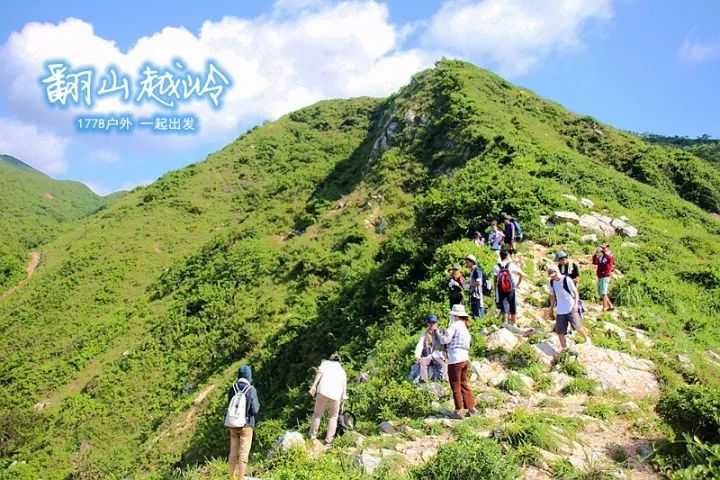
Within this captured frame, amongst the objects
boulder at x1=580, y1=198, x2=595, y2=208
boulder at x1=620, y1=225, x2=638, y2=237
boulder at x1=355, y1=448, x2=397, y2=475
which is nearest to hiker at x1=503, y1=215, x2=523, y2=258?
boulder at x1=620, y1=225, x2=638, y2=237

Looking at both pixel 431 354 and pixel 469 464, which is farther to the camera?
pixel 431 354

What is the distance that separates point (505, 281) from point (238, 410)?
21.6 ft

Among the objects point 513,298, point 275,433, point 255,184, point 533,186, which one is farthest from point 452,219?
point 255,184

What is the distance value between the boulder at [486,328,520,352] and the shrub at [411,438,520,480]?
13.0 ft

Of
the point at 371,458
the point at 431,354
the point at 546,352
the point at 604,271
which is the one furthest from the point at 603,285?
the point at 371,458

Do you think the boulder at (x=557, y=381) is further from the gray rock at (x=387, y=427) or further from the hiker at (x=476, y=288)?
the gray rock at (x=387, y=427)

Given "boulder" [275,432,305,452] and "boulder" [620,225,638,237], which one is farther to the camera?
"boulder" [620,225,638,237]

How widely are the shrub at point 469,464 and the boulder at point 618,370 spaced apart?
382 centimetres

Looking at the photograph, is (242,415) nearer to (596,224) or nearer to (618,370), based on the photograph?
(618,370)

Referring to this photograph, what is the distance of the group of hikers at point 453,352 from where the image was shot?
23.4 ft

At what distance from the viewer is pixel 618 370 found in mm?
9688

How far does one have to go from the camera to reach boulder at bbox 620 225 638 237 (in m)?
18.6

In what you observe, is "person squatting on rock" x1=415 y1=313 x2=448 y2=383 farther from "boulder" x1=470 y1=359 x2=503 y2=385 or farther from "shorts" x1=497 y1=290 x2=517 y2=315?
"shorts" x1=497 y1=290 x2=517 y2=315

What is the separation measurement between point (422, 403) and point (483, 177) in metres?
15.9
